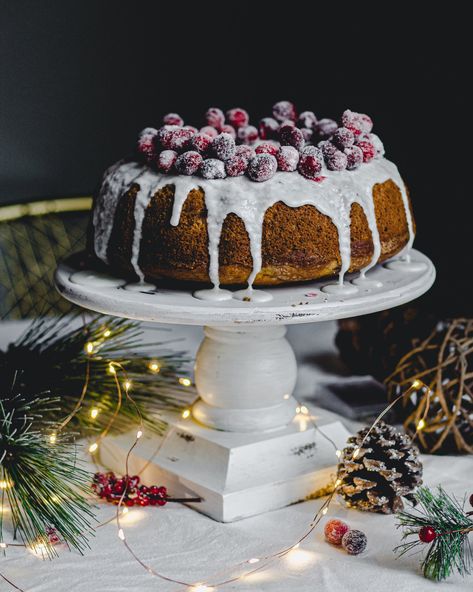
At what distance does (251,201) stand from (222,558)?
1.52 feet

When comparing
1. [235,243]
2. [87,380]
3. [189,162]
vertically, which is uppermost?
[189,162]

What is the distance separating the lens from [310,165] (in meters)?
1.20

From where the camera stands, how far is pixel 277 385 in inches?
51.7

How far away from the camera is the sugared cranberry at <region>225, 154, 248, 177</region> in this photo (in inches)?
46.5

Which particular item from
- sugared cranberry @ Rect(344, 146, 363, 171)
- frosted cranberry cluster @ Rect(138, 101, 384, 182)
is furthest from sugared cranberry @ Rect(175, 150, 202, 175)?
sugared cranberry @ Rect(344, 146, 363, 171)

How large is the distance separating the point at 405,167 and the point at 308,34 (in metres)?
0.38

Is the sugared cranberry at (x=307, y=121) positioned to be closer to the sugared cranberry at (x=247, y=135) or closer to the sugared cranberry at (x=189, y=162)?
the sugared cranberry at (x=247, y=135)

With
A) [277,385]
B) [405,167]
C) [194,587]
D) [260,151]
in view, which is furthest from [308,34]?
[194,587]

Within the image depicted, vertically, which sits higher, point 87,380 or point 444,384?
point 87,380

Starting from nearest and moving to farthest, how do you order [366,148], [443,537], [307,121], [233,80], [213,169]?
[443,537], [213,169], [366,148], [307,121], [233,80]

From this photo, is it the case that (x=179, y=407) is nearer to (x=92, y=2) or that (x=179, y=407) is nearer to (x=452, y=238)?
(x=452, y=238)

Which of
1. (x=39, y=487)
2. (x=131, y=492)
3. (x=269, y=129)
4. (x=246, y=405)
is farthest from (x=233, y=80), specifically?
(x=39, y=487)

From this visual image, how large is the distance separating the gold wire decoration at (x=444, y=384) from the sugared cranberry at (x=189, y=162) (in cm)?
50

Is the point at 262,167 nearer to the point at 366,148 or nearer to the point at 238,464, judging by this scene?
the point at 366,148
